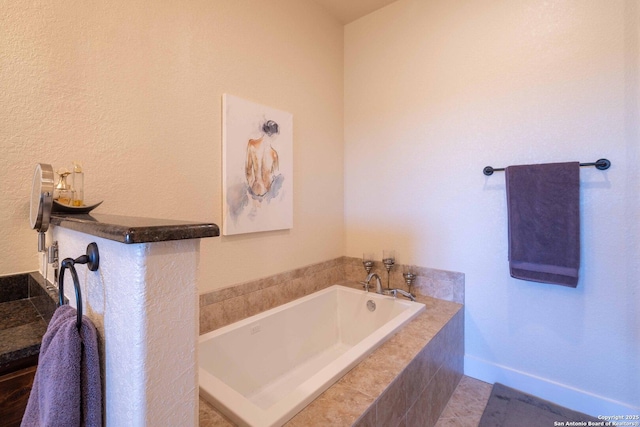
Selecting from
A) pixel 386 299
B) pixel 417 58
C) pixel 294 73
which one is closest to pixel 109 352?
pixel 386 299

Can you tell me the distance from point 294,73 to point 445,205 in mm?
1478

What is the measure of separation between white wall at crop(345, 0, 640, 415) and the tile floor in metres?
0.11

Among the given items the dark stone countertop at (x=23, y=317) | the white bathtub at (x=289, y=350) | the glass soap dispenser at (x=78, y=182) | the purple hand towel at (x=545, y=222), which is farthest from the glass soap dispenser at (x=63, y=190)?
the purple hand towel at (x=545, y=222)

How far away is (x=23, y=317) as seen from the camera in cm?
97

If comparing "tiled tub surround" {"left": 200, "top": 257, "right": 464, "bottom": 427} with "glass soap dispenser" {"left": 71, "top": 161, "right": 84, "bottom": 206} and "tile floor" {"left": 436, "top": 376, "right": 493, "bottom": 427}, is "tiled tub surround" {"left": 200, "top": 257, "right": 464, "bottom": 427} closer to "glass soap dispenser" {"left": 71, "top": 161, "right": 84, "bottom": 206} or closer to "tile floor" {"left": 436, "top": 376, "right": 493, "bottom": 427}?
"tile floor" {"left": 436, "top": 376, "right": 493, "bottom": 427}

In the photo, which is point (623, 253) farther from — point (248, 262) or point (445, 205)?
point (248, 262)

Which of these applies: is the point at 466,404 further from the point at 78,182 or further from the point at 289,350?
the point at 78,182

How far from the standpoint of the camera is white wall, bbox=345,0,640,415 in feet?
5.10

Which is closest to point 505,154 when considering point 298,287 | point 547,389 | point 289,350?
point 547,389

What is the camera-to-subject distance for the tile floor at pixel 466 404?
1607mm

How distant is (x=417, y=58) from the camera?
2.23 metres

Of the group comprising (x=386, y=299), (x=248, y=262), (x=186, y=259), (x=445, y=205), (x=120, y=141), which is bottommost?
(x=386, y=299)

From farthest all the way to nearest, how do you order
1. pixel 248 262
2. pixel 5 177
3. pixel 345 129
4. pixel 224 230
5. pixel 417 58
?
pixel 345 129 < pixel 417 58 < pixel 248 262 < pixel 224 230 < pixel 5 177

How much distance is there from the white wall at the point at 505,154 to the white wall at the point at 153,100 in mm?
648
